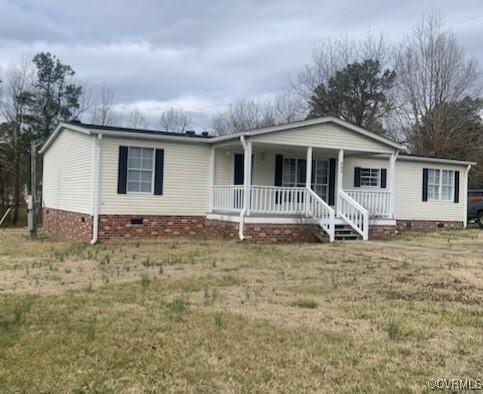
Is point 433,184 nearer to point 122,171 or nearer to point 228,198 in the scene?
point 228,198

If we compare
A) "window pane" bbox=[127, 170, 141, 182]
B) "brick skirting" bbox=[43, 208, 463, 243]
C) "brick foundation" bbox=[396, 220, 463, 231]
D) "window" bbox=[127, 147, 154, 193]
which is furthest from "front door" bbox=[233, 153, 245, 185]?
"brick foundation" bbox=[396, 220, 463, 231]

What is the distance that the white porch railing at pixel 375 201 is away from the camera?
1652 cm

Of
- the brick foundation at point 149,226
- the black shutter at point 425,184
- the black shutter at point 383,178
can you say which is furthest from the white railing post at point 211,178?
the black shutter at point 425,184

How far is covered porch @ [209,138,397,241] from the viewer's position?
15.0 meters

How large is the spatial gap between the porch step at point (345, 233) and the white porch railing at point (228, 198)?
2.86 m

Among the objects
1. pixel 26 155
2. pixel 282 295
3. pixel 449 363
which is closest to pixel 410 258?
pixel 282 295

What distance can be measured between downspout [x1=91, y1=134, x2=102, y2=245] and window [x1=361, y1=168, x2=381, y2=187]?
374 inches

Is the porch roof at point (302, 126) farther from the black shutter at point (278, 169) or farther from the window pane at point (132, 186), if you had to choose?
the window pane at point (132, 186)

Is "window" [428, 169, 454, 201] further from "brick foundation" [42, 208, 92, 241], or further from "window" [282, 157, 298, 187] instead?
"brick foundation" [42, 208, 92, 241]

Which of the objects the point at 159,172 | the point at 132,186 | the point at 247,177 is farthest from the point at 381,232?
the point at 132,186

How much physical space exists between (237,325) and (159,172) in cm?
1027

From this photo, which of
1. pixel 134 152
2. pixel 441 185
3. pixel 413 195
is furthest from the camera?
pixel 441 185

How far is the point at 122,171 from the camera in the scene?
14.8 meters

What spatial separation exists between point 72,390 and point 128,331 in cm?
147
